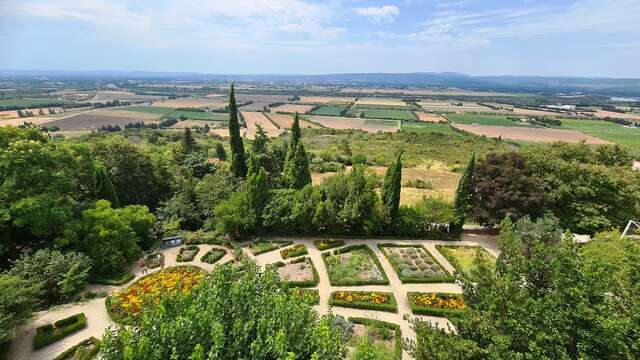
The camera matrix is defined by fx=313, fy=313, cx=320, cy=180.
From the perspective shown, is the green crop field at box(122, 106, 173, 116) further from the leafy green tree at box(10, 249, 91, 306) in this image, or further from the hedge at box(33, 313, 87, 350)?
the hedge at box(33, 313, 87, 350)

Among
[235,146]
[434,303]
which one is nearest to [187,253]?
[235,146]

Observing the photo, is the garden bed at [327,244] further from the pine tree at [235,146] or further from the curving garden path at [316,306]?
the pine tree at [235,146]

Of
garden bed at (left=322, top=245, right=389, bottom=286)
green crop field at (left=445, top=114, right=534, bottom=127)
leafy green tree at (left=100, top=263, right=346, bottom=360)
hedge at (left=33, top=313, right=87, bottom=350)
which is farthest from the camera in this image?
green crop field at (left=445, top=114, right=534, bottom=127)

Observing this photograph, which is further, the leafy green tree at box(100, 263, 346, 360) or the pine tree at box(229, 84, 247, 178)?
the pine tree at box(229, 84, 247, 178)

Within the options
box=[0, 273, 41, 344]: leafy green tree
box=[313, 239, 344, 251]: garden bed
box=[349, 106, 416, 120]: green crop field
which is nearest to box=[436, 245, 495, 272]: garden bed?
box=[313, 239, 344, 251]: garden bed

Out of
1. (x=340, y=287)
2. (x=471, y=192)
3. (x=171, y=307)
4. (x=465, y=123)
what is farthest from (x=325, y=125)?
A: (x=171, y=307)

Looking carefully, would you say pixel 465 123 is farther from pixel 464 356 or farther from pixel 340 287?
pixel 464 356

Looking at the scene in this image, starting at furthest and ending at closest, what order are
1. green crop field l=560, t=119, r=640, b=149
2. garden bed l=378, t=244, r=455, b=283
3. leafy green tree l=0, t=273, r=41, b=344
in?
1. green crop field l=560, t=119, r=640, b=149
2. garden bed l=378, t=244, r=455, b=283
3. leafy green tree l=0, t=273, r=41, b=344
